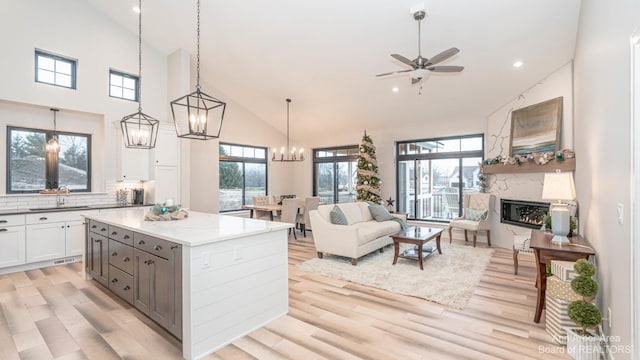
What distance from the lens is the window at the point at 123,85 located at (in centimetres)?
589

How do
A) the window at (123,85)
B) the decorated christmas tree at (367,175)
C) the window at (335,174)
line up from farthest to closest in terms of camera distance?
the window at (335,174)
the decorated christmas tree at (367,175)
the window at (123,85)

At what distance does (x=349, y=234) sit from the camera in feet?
15.9

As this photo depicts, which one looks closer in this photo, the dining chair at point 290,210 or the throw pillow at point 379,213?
the throw pillow at point 379,213

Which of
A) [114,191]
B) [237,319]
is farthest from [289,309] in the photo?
[114,191]

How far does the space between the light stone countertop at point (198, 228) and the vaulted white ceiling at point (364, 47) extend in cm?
331

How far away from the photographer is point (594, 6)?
2.94 m

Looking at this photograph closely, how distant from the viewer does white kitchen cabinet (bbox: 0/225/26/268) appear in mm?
4445

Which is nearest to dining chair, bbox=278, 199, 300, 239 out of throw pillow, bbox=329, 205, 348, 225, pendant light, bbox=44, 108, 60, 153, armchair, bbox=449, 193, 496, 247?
throw pillow, bbox=329, 205, 348, 225

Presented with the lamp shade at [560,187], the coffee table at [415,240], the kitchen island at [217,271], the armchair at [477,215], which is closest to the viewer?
the kitchen island at [217,271]

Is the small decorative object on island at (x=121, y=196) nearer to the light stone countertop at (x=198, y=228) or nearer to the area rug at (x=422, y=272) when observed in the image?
the light stone countertop at (x=198, y=228)


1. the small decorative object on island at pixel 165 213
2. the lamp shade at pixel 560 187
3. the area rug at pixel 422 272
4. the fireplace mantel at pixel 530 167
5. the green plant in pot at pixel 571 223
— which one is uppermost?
the fireplace mantel at pixel 530 167

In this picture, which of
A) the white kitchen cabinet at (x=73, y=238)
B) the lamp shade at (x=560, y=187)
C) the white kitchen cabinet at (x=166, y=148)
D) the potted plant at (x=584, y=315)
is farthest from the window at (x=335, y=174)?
the potted plant at (x=584, y=315)

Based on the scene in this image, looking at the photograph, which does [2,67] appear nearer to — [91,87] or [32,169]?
[91,87]

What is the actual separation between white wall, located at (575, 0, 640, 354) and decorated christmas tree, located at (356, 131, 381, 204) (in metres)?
4.51
